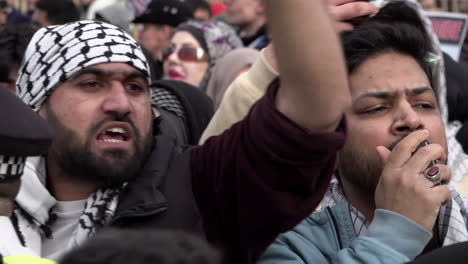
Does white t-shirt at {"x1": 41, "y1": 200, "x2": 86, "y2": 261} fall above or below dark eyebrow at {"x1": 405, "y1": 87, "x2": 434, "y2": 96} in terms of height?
below

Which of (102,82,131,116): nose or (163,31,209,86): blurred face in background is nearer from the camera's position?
(102,82,131,116): nose

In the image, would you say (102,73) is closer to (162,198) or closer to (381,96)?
(162,198)

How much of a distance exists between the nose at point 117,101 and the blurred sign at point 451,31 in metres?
3.07

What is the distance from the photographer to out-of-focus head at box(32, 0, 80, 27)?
27.5 ft

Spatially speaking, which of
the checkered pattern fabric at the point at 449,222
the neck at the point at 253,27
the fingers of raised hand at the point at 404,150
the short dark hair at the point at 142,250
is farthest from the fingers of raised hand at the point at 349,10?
the neck at the point at 253,27

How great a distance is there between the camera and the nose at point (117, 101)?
322cm

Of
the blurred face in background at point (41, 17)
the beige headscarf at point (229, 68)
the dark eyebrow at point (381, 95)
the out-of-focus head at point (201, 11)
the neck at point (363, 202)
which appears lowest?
the out-of-focus head at point (201, 11)

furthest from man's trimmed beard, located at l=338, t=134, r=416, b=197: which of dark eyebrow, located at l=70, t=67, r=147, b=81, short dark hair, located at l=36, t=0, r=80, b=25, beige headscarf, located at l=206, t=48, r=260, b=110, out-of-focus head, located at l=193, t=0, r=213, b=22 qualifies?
out-of-focus head, located at l=193, t=0, r=213, b=22

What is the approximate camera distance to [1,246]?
2.36 metres

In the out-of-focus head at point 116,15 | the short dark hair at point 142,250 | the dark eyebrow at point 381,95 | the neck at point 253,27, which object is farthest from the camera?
the out-of-focus head at point 116,15

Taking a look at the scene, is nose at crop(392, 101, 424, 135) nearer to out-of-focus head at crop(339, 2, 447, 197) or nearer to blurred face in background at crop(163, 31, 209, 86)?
out-of-focus head at crop(339, 2, 447, 197)

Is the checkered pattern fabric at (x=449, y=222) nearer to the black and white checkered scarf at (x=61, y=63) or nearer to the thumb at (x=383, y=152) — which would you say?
the thumb at (x=383, y=152)

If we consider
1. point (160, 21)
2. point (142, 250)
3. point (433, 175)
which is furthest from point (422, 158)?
point (160, 21)

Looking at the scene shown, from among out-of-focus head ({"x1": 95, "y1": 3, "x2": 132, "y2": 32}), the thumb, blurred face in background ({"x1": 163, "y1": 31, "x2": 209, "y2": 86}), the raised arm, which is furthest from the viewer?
out-of-focus head ({"x1": 95, "y1": 3, "x2": 132, "y2": 32})
